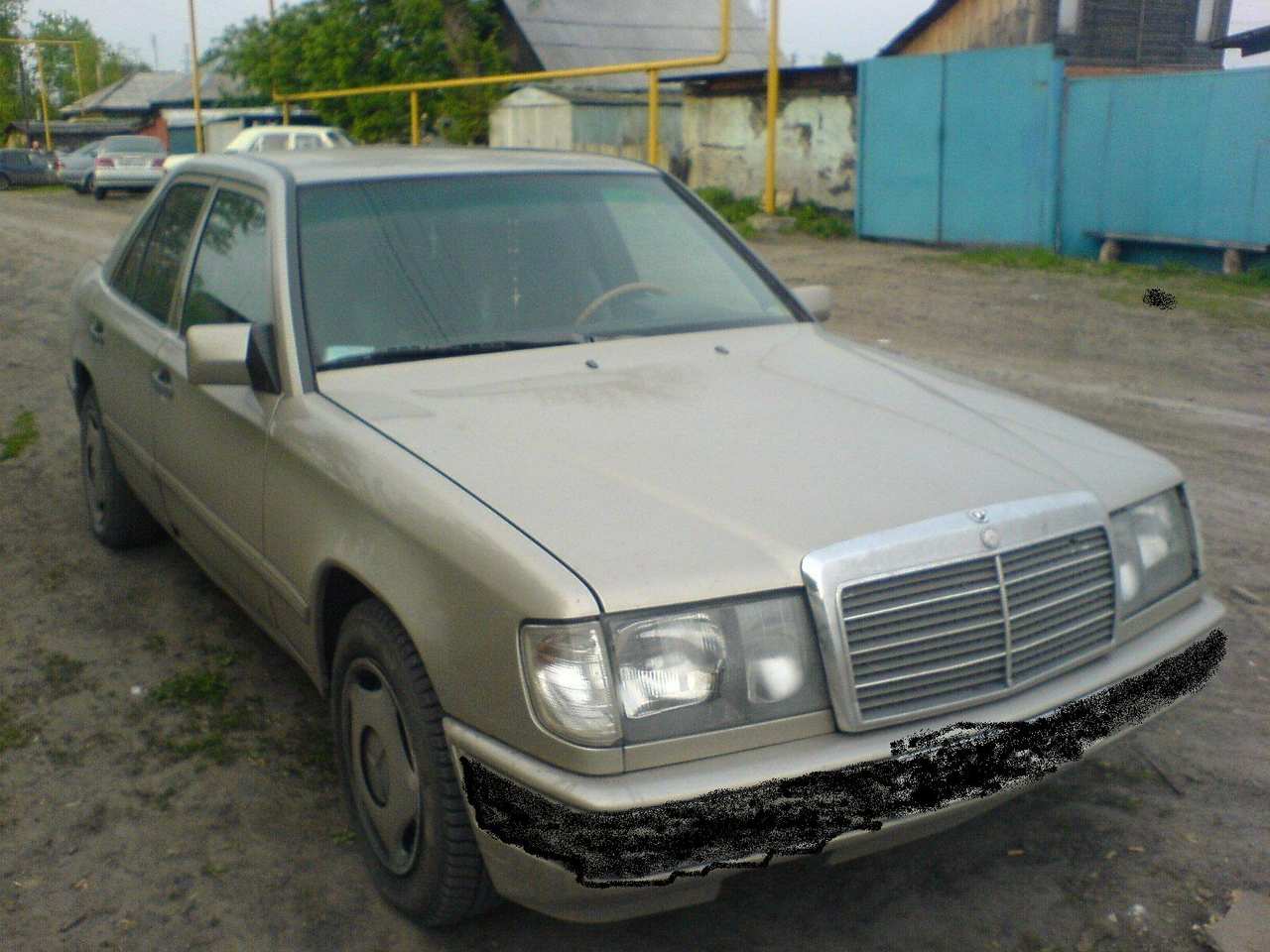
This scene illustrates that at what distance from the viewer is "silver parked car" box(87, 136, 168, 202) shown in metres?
29.6

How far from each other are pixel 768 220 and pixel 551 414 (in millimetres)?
16724

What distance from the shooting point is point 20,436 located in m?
7.38

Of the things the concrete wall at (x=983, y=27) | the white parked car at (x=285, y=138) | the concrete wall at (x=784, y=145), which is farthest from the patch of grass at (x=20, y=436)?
the concrete wall at (x=983, y=27)

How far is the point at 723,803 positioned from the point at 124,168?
100 feet

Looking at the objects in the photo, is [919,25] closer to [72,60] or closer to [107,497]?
[107,497]

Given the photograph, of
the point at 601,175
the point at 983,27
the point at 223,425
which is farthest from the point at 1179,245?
the point at 983,27

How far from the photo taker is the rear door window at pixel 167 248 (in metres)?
4.43

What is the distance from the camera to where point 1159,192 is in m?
14.4

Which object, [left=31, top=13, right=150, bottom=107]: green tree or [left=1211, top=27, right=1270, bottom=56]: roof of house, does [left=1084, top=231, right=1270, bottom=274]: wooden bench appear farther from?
[left=31, top=13, right=150, bottom=107]: green tree

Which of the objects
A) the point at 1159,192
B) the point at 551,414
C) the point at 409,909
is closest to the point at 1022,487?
the point at 551,414

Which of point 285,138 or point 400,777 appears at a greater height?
point 285,138

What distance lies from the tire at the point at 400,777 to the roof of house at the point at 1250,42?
15790 millimetres

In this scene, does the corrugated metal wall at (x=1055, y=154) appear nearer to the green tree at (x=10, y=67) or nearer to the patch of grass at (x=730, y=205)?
the patch of grass at (x=730, y=205)

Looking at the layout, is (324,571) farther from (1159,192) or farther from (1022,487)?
(1159,192)
